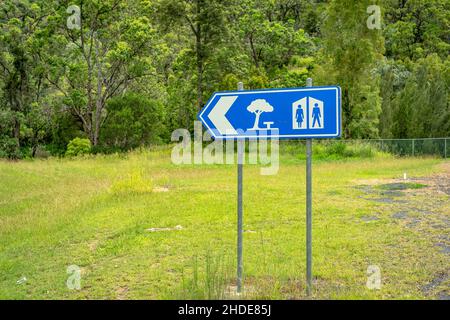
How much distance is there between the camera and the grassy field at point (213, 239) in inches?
239

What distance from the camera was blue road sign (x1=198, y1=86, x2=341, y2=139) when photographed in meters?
5.02

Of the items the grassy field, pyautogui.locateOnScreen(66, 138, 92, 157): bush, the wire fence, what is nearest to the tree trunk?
pyautogui.locateOnScreen(66, 138, 92, 157): bush

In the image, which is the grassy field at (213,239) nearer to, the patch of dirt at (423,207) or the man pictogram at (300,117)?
the patch of dirt at (423,207)

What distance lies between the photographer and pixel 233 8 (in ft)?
118

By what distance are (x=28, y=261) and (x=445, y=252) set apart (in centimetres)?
629

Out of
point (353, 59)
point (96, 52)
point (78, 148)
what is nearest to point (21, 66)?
point (96, 52)

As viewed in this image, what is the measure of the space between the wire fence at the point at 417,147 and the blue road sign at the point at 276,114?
91.9 feet

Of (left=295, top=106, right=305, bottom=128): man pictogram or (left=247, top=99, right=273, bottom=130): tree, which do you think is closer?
(left=295, top=106, right=305, bottom=128): man pictogram

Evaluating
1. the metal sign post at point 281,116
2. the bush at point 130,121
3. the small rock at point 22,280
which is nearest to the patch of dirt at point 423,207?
the metal sign post at point 281,116

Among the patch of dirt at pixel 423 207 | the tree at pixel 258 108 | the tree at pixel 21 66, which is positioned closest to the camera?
the tree at pixel 258 108

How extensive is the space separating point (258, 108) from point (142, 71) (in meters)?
31.0

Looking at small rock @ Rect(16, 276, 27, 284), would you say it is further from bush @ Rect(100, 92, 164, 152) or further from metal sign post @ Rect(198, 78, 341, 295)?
bush @ Rect(100, 92, 164, 152)

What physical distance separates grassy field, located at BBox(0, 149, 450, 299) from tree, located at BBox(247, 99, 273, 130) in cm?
176

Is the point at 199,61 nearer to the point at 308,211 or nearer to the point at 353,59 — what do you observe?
the point at 353,59
